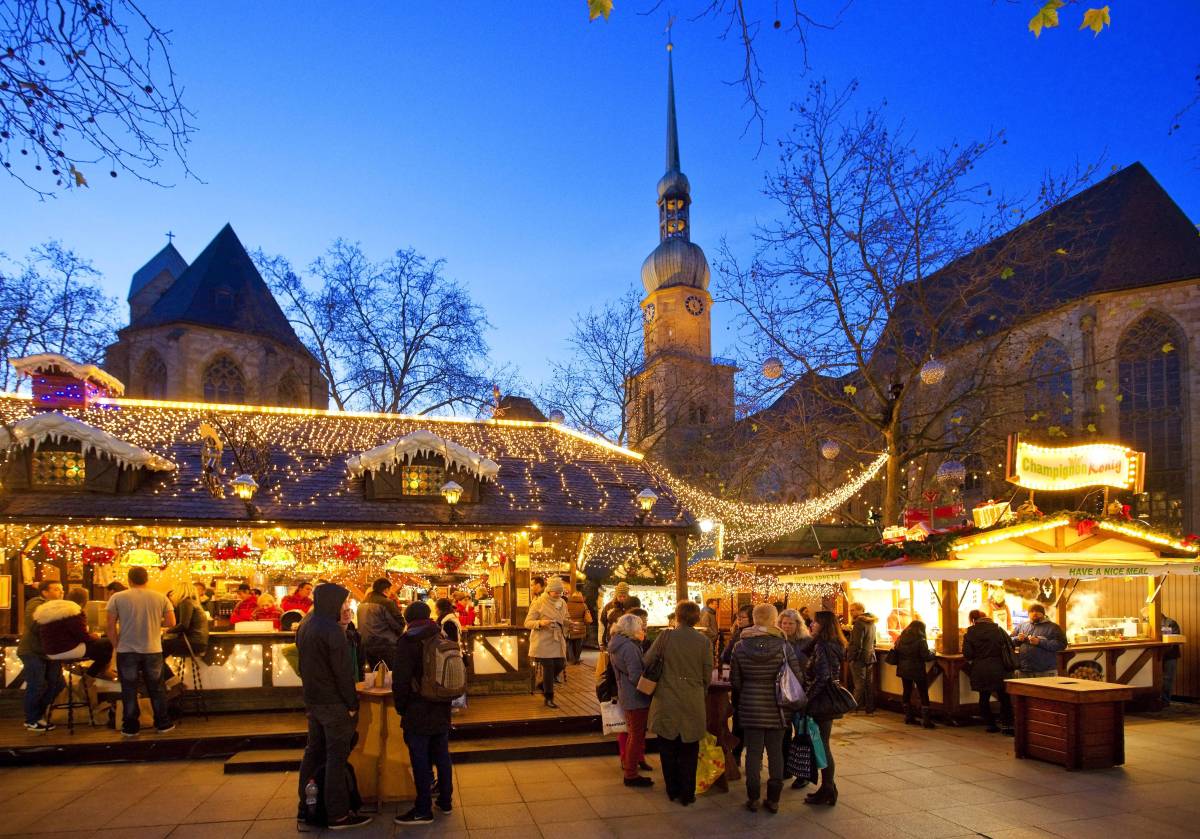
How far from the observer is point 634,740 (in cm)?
720

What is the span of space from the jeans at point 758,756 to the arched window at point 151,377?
102 ft

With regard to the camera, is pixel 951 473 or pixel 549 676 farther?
pixel 951 473

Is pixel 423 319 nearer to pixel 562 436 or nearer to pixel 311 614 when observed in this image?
pixel 562 436

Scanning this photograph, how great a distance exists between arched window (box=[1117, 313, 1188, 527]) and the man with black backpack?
2958 centimetres

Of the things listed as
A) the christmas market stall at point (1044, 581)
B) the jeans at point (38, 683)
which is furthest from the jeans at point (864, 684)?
the jeans at point (38, 683)

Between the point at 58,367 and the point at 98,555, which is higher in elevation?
the point at 58,367

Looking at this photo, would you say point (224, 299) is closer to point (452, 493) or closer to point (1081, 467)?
point (452, 493)

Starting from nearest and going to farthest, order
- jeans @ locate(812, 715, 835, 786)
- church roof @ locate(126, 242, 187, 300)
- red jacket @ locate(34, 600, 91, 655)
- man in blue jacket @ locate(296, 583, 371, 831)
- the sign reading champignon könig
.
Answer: man in blue jacket @ locate(296, 583, 371, 831) → jeans @ locate(812, 715, 835, 786) → red jacket @ locate(34, 600, 91, 655) → the sign reading champignon könig → church roof @ locate(126, 242, 187, 300)

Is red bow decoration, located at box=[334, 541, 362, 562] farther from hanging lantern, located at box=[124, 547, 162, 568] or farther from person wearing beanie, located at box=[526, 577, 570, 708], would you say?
person wearing beanie, located at box=[526, 577, 570, 708]

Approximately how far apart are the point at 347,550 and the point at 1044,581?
422 inches

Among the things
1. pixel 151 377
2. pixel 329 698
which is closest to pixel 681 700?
pixel 329 698

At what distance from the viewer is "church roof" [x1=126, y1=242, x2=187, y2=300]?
127 ft

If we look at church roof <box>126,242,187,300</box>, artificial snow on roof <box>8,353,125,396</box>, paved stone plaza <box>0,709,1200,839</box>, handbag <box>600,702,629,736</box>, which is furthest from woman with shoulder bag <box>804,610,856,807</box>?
church roof <box>126,242,187,300</box>

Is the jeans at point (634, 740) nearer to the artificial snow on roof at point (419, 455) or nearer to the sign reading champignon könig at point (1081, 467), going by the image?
the artificial snow on roof at point (419, 455)
